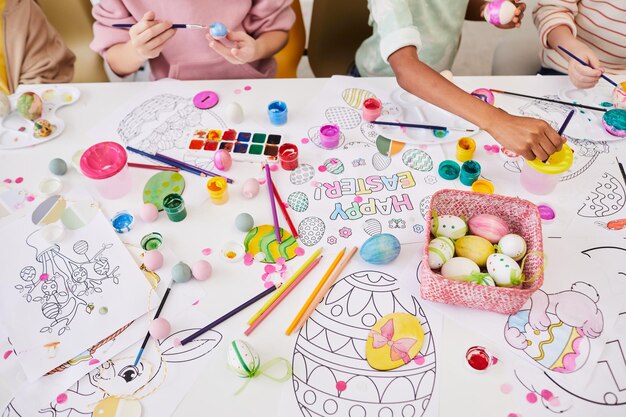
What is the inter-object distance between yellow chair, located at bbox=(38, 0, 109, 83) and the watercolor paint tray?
39 centimetres

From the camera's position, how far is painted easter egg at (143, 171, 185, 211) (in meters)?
0.94

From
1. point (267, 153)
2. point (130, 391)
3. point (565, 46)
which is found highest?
point (565, 46)

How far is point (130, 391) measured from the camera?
0.71 meters

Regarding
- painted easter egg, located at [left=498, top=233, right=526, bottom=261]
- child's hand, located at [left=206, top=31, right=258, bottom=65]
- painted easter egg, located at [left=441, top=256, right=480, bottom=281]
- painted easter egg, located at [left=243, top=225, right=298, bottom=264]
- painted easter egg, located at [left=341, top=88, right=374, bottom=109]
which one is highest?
child's hand, located at [left=206, top=31, right=258, bottom=65]

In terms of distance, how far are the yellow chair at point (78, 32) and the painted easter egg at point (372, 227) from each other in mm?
1115

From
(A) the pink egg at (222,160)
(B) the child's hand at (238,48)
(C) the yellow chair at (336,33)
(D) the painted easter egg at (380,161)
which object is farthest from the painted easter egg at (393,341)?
(C) the yellow chair at (336,33)

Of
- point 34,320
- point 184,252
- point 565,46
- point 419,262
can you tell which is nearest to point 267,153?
point 184,252

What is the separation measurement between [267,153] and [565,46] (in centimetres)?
78

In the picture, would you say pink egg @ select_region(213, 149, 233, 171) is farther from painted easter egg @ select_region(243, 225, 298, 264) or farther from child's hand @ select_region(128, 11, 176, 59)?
child's hand @ select_region(128, 11, 176, 59)

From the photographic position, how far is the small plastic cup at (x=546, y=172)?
2.88ft

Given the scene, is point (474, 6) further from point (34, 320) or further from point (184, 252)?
point (34, 320)

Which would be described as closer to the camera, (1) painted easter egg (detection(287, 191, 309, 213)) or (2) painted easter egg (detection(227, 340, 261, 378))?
(2) painted easter egg (detection(227, 340, 261, 378))

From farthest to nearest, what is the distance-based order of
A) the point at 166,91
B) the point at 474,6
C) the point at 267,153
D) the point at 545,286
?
the point at 474,6 < the point at 166,91 < the point at 267,153 < the point at 545,286

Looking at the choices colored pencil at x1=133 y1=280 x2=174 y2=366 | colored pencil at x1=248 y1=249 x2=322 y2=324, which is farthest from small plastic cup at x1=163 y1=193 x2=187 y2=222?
colored pencil at x1=248 y1=249 x2=322 y2=324
